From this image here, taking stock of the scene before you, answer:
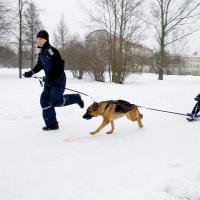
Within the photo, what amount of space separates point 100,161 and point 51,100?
212 centimetres

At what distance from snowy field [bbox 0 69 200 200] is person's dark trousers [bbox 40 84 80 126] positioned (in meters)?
0.35

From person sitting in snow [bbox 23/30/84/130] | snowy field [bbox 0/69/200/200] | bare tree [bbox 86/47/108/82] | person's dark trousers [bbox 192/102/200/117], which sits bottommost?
snowy field [bbox 0/69/200/200]

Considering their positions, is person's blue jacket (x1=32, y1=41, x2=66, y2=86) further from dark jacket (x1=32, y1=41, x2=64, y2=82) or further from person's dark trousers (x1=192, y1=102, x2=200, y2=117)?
person's dark trousers (x1=192, y1=102, x2=200, y2=117)

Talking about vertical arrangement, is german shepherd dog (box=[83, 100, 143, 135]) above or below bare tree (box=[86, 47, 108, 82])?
below

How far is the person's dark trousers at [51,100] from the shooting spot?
243 inches

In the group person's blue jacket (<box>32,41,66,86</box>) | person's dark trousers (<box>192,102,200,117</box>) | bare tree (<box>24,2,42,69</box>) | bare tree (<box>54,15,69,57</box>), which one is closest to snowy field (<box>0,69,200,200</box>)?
person's dark trousers (<box>192,102,200,117</box>)

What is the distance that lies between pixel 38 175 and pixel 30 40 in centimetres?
3291

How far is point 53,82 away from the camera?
6156 millimetres

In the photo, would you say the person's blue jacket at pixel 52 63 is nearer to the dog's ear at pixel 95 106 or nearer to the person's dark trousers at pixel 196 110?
the dog's ear at pixel 95 106

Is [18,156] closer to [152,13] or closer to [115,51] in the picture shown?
[115,51]

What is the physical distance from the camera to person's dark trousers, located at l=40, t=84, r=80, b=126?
20.3ft

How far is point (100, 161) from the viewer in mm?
4469

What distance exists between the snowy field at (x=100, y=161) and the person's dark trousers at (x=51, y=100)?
13.8 inches

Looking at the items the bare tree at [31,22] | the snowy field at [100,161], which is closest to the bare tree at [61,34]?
the bare tree at [31,22]
